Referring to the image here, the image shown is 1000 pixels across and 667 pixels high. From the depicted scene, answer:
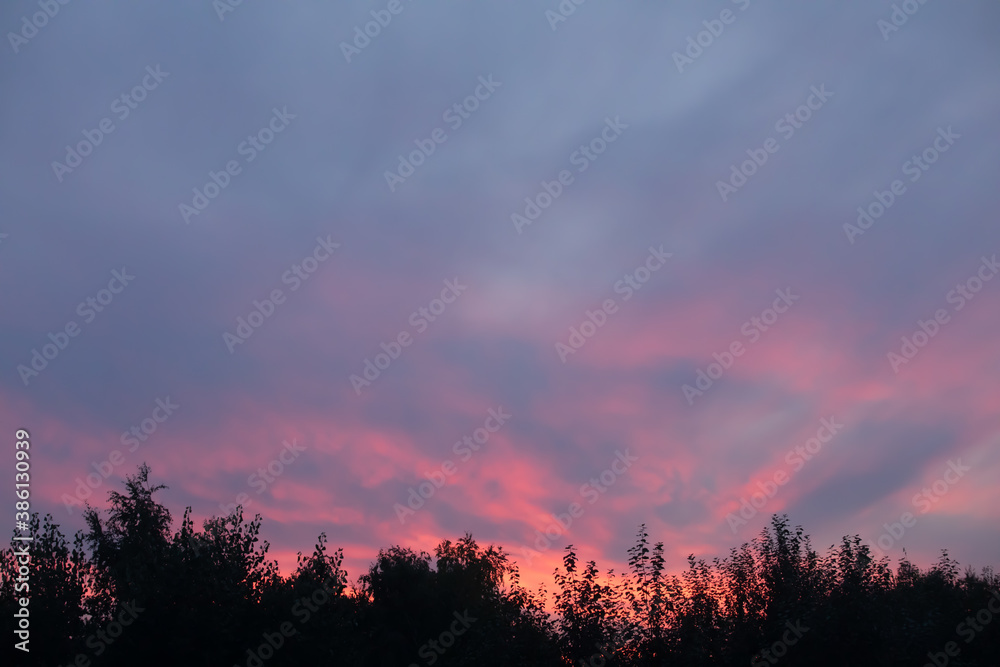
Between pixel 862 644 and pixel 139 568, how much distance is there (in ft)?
101

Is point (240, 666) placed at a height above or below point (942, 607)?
below

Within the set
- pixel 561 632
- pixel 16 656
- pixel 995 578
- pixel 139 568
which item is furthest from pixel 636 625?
pixel 995 578

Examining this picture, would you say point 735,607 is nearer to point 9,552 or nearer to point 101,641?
point 101,641

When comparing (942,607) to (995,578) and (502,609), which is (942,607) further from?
(502,609)

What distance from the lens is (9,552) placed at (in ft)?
157

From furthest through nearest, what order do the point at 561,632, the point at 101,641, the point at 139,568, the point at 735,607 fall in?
1. the point at 735,607
2. the point at 561,632
3. the point at 139,568
4. the point at 101,641

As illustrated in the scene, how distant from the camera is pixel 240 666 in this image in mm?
29344

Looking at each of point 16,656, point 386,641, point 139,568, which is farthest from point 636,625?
point 16,656

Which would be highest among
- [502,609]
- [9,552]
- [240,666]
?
[9,552]

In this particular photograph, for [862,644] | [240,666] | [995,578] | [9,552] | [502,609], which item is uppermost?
[995,578]

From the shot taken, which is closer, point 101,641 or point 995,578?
point 101,641

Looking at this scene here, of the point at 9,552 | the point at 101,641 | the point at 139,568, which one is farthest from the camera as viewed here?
the point at 9,552

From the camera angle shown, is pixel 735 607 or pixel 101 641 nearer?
pixel 101 641

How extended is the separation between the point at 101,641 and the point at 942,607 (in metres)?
54.4
